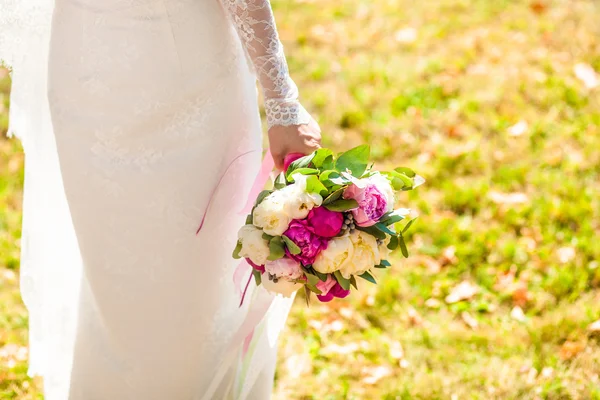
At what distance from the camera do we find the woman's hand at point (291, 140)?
2.31 meters

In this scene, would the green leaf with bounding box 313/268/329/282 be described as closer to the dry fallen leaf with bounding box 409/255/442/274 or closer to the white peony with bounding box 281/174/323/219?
the white peony with bounding box 281/174/323/219

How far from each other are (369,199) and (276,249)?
0.29 metres

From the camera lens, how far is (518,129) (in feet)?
16.7

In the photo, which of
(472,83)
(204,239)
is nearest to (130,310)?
(204,239)

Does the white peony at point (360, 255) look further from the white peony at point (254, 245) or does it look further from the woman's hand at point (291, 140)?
the woman's hand at point (291, 140)

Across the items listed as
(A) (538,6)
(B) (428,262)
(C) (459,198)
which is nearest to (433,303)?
(B) (428,262)

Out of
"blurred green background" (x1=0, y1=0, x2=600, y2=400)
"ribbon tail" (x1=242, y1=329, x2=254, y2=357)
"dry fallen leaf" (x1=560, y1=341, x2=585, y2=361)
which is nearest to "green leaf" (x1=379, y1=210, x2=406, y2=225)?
"ribbon tail" (x1=242, y1=329, x2=254, y2=357)

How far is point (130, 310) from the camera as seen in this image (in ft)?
8.33

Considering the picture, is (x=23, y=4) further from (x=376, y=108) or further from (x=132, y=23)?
(x=376, y=108)

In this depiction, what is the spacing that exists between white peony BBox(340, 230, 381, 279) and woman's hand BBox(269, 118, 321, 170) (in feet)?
1.10

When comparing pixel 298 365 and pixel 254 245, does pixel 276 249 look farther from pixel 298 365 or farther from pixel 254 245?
pixel 298 365

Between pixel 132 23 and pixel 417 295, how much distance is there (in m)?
2.23

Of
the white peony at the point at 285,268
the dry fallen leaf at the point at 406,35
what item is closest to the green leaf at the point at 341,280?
the white peony at the point at 285,268

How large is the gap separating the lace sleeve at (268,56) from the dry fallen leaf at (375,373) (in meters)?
1.49
